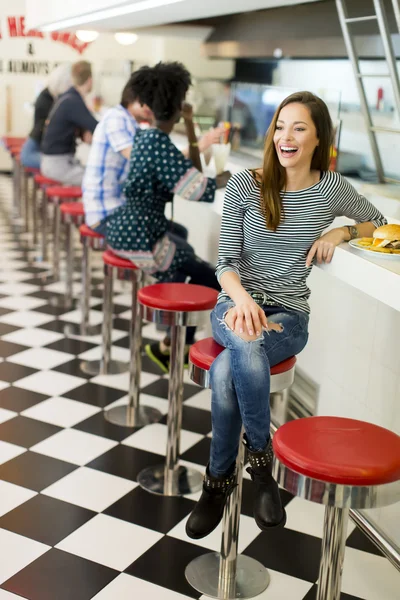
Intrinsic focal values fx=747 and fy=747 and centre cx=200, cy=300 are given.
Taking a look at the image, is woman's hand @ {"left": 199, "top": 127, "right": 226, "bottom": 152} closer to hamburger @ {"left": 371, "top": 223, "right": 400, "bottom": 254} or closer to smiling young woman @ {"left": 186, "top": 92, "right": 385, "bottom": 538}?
smiling young woman @ {"left": 186, "top": 92, "right": 385, "bottom": 538}

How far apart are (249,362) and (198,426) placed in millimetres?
1450

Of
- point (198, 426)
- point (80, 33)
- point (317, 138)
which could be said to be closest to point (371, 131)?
point (317, 138)

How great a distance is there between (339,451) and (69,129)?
15.0 ft

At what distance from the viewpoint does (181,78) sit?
3262 millimetres

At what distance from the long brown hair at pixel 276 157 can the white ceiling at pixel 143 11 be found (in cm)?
130

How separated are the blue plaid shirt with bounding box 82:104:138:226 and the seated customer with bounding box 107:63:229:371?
48cm

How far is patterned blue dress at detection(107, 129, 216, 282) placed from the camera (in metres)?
2.99

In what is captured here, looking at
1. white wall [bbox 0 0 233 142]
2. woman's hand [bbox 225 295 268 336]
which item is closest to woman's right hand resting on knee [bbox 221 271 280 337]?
woman's hand [bbox 225 295 268 336]

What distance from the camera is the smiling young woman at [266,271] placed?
2045mm

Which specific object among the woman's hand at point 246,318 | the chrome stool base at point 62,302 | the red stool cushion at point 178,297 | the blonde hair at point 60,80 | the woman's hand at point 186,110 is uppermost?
the blonde hair at point 60,80

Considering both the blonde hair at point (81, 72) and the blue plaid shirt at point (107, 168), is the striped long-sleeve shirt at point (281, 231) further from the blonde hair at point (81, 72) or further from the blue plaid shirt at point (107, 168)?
the blonde hair at point (81, 72)

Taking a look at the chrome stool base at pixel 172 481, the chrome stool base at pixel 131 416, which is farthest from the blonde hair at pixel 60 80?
the chrome stool base at pixel 172 481

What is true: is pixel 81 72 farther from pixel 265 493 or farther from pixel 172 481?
pixel 265 493

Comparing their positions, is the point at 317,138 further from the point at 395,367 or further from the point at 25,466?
the point at 25,466
